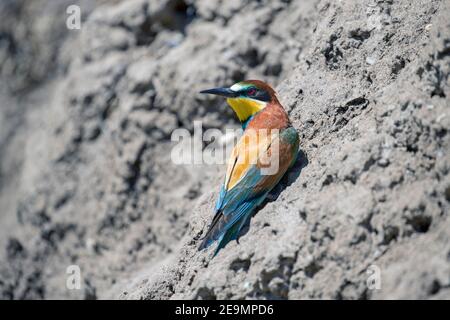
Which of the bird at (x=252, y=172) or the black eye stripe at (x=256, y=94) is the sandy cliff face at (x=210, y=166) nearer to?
the bird at (x=252, y=172)

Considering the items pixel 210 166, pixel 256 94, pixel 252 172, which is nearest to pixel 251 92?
pixel 256 94

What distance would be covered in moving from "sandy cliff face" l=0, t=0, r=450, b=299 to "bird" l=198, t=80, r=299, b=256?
7 cm

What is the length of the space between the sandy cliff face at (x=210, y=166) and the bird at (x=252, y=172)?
2.7 inches

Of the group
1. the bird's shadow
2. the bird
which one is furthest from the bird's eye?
the bird's shadow

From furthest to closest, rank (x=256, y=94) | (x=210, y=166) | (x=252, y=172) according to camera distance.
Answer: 1. (x=210, y=166)
2. (x=256, y=94)
3. (x=252, y=172)

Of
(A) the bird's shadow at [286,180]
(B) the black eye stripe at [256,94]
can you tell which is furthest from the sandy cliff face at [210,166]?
(B) the black eye stripe at [256,94]

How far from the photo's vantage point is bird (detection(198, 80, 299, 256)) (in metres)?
2.84

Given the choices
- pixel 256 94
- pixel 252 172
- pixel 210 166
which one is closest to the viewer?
pixel 252 172

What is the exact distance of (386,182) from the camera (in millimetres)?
2381

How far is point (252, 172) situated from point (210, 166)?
1.26 metres

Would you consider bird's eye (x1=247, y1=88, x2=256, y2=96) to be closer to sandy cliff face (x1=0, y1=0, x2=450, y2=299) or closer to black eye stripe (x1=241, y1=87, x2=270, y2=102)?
black eye stripe (x1=241, y1=87, x2=270, y2=102)

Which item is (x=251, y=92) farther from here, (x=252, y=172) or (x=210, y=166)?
(x=210, y=166)

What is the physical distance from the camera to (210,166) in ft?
13.7
